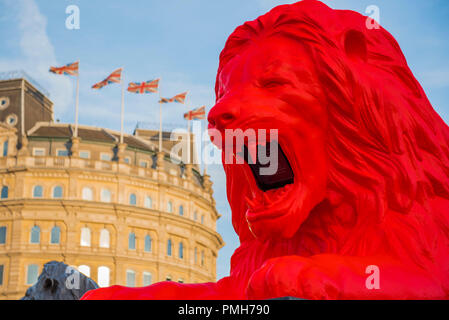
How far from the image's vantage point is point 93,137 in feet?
135

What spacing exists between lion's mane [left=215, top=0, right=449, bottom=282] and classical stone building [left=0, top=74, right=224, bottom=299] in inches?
1372

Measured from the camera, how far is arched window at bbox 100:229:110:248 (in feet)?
123

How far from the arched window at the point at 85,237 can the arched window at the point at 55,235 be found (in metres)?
1.27

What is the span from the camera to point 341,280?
1.70 meters

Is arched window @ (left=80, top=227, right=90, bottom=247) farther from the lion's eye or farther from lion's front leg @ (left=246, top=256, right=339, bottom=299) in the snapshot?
lion's front leg @ (left=246, top=256, right=339, bottom=299)

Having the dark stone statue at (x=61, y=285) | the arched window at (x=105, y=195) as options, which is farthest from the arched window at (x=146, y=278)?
the dark stone statue at (x=61, y=285)

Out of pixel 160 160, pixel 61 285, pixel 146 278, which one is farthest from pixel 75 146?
pixel 61 285

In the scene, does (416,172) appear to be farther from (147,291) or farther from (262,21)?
(147,291)

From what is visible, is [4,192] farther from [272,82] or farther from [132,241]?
[272,82]

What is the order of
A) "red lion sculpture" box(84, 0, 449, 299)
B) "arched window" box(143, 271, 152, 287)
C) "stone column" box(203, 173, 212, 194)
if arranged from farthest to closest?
"stone column" box(203, 173, 212, 194), "arched window" box(143, 271, 152, 287), "red lion sculpture" box(84, 0, 449, 299)

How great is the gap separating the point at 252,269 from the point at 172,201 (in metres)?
38.4

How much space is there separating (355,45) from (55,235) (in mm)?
36278

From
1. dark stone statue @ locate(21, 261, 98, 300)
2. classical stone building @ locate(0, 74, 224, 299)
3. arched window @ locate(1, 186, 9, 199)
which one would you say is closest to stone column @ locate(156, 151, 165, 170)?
classical stone building @ locate(0, 74, 224, 299)

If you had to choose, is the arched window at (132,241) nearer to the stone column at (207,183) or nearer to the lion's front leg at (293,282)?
the stone column at (207,183)
